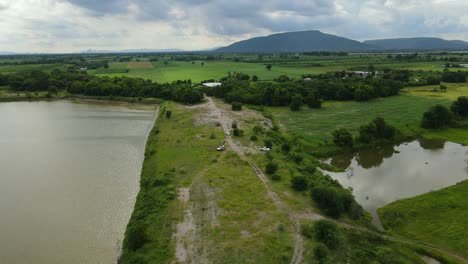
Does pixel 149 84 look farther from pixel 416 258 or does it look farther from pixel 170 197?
pixel 416 258

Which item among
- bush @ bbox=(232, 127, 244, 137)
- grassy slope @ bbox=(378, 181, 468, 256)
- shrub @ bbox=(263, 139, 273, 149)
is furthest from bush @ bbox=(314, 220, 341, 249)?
bush @ bbox=(232, 127, 244, 137)

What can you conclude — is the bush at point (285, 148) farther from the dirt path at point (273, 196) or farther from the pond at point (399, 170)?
the pond at point (399, 170)

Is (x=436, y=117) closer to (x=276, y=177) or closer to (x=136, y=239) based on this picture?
(x=276, y=177)

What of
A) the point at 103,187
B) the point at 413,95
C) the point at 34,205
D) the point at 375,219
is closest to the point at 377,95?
the point at 413,95

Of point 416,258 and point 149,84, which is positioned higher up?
point 149,84

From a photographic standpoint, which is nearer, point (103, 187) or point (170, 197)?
point (170, 197)

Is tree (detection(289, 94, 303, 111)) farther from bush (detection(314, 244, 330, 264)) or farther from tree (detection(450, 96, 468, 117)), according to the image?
bush (detection(314, 244, 330, 264))

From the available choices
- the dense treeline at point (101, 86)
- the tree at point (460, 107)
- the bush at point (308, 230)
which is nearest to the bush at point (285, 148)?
the bush at point (308, 230)
